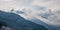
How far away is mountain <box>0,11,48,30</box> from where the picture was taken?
2.29m

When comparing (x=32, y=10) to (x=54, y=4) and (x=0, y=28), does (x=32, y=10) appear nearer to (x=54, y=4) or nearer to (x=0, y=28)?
(x=54, y=4)

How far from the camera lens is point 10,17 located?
2344mm

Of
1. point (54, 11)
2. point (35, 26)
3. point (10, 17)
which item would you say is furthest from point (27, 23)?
point (54, 11)

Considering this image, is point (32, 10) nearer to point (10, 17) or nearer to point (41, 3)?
point (41, 3)

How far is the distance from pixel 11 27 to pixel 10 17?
164mm

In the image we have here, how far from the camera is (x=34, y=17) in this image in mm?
2336

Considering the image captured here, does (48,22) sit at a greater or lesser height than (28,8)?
lesser

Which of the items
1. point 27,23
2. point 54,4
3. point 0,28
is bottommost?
point 0,28

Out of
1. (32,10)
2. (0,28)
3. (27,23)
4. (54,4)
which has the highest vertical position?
(54,4)

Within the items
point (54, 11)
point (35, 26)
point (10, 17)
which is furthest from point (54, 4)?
point (10, 17)

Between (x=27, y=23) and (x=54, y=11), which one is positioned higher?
(x=54, y=11)

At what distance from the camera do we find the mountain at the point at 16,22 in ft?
7.52

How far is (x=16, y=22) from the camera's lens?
2322 millimetres

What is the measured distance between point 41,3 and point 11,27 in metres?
0.60
